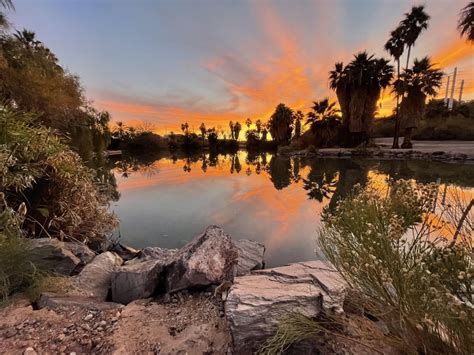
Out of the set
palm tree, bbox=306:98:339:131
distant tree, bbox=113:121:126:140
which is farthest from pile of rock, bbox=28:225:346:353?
distant tree, bbox=113:121:126:140

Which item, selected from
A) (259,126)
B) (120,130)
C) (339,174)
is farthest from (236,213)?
(120,130)

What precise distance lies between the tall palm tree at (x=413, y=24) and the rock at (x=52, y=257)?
2684 cm

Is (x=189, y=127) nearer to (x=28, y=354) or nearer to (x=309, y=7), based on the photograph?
(x=309, y=7)

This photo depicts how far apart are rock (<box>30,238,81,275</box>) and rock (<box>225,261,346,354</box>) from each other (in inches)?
84.4

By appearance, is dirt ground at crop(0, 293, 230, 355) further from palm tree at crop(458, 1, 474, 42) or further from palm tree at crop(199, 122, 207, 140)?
palm tree at crop(199, 122, 207, 140)

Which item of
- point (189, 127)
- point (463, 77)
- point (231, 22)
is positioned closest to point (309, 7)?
point (231, 22)

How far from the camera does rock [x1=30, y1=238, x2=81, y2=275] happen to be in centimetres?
267

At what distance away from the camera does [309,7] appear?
7.64 metres

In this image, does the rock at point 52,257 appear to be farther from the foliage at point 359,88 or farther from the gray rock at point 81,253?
the foliage at point 359,88

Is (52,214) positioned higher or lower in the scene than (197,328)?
higher

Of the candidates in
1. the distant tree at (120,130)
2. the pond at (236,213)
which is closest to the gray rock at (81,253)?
the pond at (236,213)

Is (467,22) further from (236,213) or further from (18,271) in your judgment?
(18,271)

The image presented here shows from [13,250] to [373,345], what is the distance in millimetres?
2925

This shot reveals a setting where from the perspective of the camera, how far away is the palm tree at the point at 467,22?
39.8 feet
